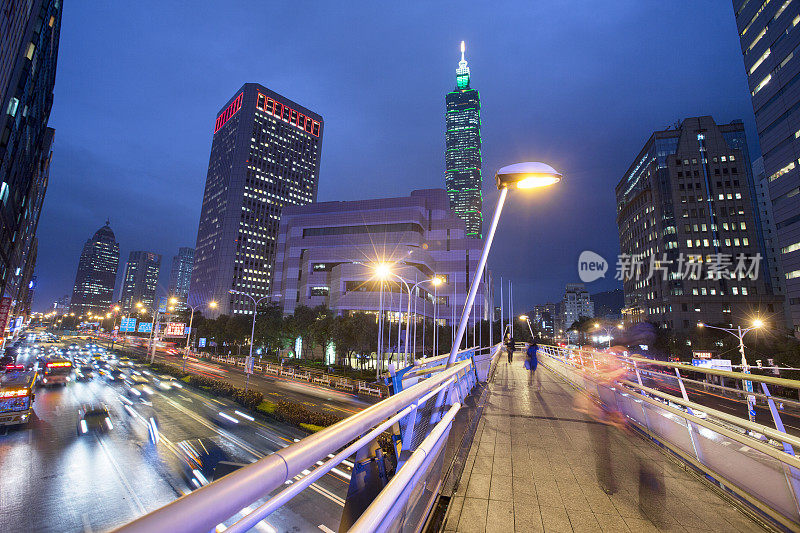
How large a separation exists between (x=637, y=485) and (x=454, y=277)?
77522 millimetres

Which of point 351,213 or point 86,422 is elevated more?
point 351,213

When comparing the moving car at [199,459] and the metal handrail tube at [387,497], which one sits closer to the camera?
the metal handrail tube at [387,497]

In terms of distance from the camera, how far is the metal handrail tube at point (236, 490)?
80 cm

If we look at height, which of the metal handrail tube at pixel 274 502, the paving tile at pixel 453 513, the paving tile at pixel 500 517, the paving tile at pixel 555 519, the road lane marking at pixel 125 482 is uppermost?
the metal handrail tube at pixel 274 502

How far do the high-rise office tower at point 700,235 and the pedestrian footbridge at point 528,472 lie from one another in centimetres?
9899

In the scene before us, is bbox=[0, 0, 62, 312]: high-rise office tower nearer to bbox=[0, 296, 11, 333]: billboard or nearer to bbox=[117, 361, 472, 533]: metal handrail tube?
bbox=[0, 296, 11, 333]: billboard

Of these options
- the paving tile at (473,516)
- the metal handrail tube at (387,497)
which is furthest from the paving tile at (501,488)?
the metal handrail tube at (387,497)

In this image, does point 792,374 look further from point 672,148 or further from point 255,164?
point 255,164

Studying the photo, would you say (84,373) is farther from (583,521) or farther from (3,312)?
(583,521)

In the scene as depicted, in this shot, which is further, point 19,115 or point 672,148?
point 672,148

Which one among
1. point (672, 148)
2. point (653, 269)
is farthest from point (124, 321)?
point (672, 148)

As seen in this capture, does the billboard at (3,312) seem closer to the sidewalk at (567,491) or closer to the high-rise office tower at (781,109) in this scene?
the sidewalk at (567,491)

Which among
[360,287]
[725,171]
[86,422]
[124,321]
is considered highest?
[725,171]

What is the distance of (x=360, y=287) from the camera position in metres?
68.1
